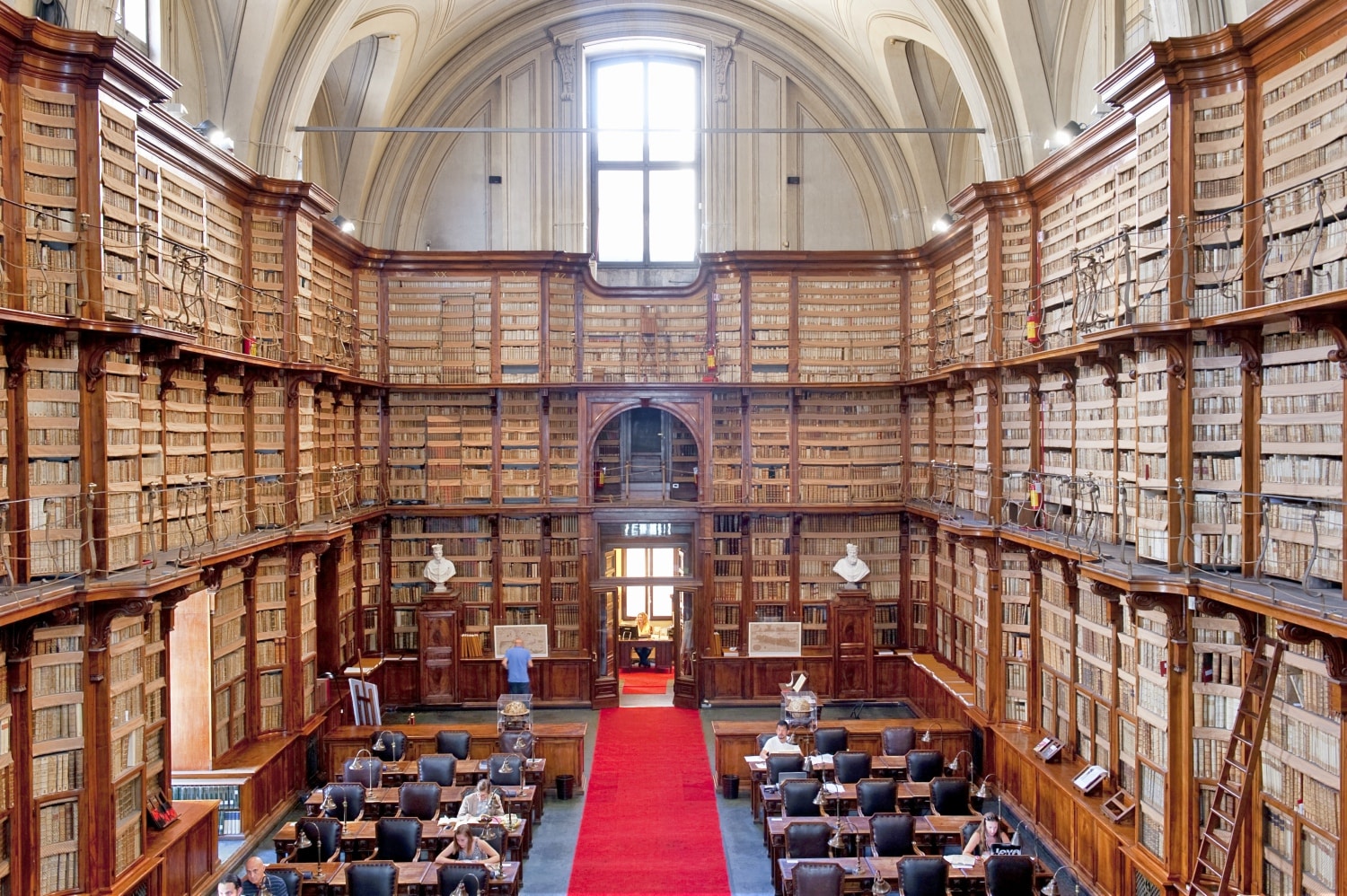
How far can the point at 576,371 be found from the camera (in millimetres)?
14047

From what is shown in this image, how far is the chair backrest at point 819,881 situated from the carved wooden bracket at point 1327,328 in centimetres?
446

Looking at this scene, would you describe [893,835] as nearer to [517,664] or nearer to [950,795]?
[950,795]

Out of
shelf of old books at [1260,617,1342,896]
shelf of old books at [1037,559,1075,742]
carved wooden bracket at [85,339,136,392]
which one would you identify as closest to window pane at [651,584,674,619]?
shelf of old books at [1037,559,1075,742]

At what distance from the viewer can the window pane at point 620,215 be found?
49.7 feet

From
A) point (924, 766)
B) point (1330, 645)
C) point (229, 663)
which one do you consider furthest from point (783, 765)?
point (229, 663)

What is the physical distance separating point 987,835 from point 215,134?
952 cm

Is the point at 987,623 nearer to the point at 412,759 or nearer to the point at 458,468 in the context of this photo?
the point at 412,759

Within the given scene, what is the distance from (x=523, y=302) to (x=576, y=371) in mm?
1260

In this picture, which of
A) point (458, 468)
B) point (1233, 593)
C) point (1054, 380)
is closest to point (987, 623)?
point (1054, 380)

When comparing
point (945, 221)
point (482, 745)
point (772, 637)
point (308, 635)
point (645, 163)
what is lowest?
point (482, 745)

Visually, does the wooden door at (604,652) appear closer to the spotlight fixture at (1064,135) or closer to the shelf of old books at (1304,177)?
the spotlight fixture at (1064,135)

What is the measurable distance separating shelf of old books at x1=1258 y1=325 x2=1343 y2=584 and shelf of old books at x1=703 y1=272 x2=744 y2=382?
328 inches

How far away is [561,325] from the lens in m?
14.1

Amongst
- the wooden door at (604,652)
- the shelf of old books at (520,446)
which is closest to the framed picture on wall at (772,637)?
the wooden door at (604,652)
